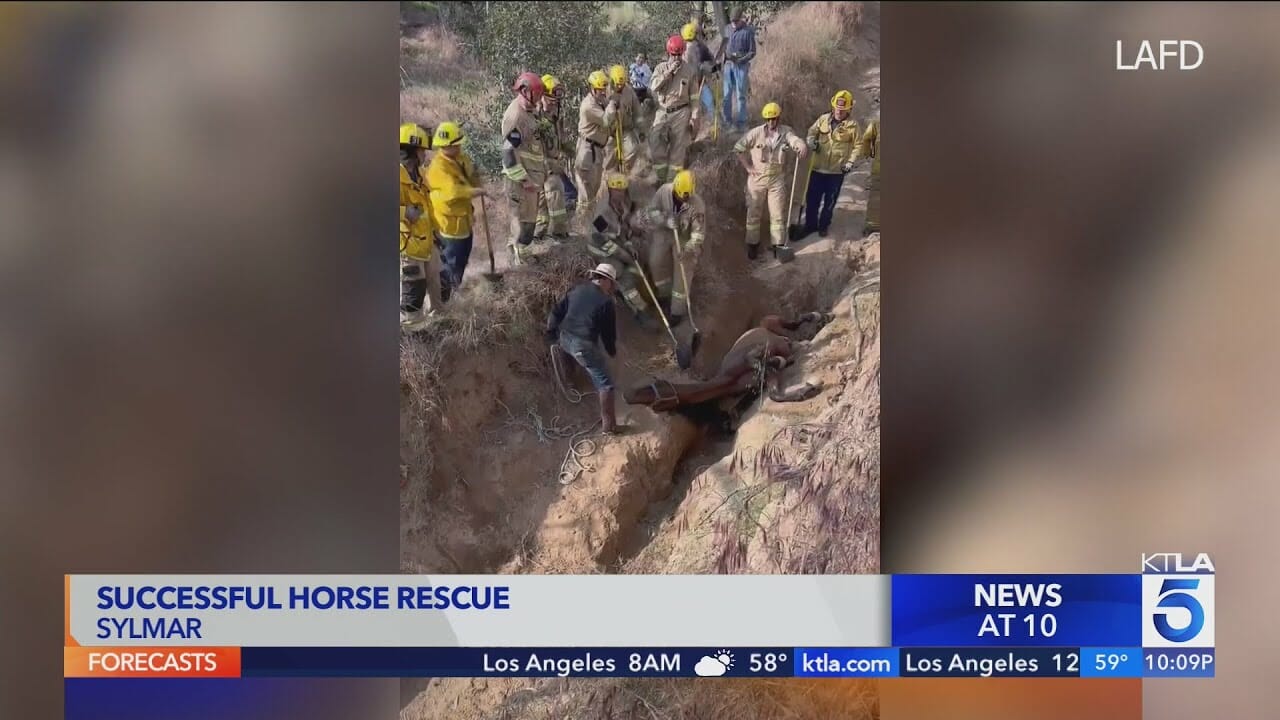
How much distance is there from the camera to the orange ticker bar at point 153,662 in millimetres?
3922

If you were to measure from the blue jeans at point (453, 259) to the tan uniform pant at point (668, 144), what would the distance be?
3.33 ft

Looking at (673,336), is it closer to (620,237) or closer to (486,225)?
(620,237)

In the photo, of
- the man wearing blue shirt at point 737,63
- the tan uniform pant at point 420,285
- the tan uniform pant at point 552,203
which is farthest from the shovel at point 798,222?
the tan uniform pant at point 420,285

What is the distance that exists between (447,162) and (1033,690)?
376 cm

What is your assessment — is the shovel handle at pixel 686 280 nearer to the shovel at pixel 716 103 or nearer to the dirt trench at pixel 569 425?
the dirt trench at pixel 569 425

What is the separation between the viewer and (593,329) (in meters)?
4.05

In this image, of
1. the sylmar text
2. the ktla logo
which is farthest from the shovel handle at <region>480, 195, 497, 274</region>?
the ktla logo

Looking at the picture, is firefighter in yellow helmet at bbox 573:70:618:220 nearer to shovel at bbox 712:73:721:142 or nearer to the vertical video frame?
the vertical video frame

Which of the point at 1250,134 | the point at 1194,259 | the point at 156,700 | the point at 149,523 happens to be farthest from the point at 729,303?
the point at 156,700

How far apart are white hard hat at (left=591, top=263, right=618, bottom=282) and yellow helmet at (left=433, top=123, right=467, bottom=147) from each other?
909 mm

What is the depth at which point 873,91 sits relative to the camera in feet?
12.6

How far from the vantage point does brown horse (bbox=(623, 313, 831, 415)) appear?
4.05 metres

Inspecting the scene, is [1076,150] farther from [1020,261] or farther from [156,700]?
[156,700]

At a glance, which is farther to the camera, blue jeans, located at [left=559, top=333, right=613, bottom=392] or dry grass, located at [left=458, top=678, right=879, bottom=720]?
blue jeans, located at [left=559, top=333, right=613, bottom=392]
